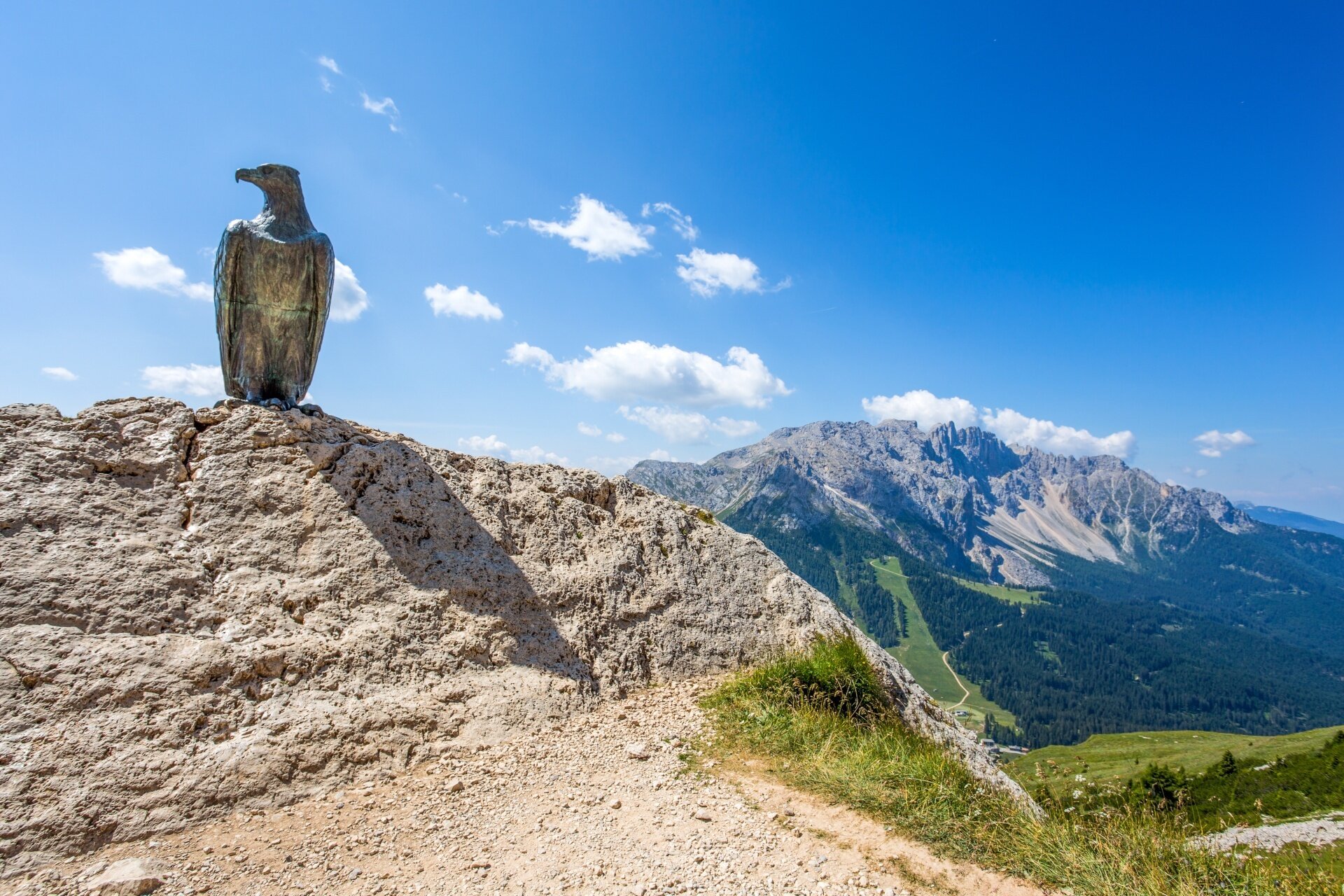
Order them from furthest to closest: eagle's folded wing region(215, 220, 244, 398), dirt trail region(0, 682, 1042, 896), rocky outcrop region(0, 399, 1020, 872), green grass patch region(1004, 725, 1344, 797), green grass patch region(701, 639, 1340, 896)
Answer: green grass patch region(1004, 725, 1344, 797) → eagle's folded wing region(215, 220, 244, 398) → rocky outcrop region(0, 399, 1020, 872) → green grass patch region(701, 639, 1340, 896) → dirt trail region(0, 682, 1042, 896)

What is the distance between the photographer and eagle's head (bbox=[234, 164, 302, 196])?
26.0 feet

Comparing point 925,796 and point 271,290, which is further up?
point 271,290

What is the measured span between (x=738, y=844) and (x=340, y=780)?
3.76 metres

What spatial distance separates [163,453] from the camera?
703cm

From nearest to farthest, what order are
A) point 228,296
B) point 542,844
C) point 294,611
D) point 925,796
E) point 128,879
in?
1. point 128,879
2. point 542,844
3. point 925,796
4. point 294,611
5. point 228,296

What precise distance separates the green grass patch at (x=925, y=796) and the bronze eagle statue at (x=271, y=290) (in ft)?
24.3

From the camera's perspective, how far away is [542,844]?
205 inches

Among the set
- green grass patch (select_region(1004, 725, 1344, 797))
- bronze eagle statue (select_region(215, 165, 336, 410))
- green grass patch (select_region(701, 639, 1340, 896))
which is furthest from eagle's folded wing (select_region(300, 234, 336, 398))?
green grass patch (select_region(1004, 725, 1344, 797))

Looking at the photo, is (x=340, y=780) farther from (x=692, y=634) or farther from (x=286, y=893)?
(x=692, y=634)

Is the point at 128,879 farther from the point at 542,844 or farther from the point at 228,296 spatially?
the point at 228,296

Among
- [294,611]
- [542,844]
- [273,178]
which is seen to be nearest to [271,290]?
[273,178]

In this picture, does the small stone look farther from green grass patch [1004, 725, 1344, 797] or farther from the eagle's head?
green grass patch [1004, 725, 1344, 797]

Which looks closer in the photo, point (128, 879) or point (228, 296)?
point (128, 879)

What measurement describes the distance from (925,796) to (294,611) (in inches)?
271
